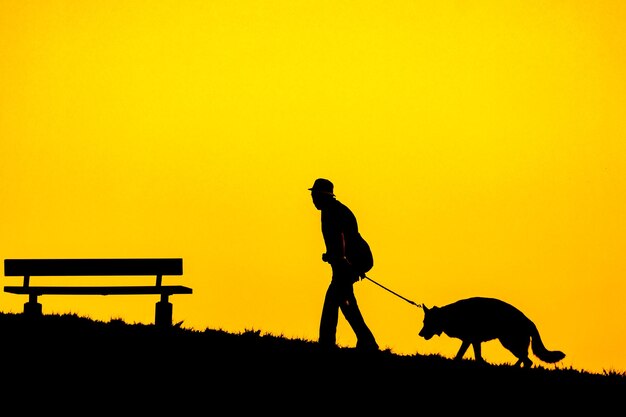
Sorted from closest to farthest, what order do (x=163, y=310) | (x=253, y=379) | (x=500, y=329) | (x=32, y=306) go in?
1. (x=253, y=379)
2. (x=500, y=329)
3. (x=32, y=306)
4. (x=163, y=310)

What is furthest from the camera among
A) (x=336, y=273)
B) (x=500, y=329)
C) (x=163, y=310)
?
(x=163, y=310)

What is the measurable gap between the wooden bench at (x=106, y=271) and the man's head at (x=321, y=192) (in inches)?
157

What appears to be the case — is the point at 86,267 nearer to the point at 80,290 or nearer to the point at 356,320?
the point at 80,290

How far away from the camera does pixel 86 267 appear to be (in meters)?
17.9

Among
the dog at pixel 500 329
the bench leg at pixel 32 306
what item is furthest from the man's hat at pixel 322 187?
the bench leg at pixel 32 306

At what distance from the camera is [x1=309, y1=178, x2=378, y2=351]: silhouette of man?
1473 cm

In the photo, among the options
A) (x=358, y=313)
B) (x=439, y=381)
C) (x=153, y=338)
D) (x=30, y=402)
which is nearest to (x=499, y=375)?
(x=439, y=381)

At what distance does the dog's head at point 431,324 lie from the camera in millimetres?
16328

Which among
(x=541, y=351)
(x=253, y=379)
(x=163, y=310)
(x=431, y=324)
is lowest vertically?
(x=253, y=379)

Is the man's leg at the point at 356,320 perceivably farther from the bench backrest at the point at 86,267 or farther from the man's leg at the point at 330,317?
the bench backrest at the point at 86,267

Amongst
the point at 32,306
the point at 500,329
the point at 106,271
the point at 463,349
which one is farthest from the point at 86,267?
the point at 500,329

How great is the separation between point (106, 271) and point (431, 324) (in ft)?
18.0

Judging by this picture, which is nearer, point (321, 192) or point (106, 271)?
point (321, 192)

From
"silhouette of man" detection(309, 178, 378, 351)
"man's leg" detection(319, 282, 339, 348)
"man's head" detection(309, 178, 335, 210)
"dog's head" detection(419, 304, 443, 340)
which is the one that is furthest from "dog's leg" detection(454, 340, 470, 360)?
"man's head" detection(309, 178, 335, 210)
